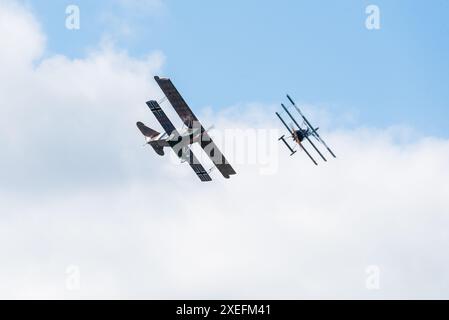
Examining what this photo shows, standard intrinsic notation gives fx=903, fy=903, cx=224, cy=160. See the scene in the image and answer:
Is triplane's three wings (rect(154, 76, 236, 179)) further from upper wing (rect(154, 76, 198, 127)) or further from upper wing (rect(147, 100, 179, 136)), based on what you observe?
upper wing (rect(147, 100, 179, 136))

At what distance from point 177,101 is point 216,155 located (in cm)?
709

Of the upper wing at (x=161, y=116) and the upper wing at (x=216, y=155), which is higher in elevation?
the upper wing at (x=161, y=116)

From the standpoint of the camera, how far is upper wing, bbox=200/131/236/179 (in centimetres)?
7562

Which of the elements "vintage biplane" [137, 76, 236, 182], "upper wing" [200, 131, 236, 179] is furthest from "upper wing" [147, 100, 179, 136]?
"upper wing" [200, 131, 236, 179]

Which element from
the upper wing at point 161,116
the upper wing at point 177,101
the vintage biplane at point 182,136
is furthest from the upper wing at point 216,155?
the upper wing at point 161,116

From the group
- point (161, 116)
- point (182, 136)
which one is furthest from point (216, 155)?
point (161, 116)

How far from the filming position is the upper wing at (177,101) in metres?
72.7

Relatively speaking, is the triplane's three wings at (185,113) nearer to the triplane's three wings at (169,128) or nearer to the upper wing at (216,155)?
the upper wing at (216,155)

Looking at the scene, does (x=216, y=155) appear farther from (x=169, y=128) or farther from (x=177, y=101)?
(x=177, y=101)

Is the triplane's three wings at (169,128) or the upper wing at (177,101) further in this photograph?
the triplane's three wings at (169,128)
